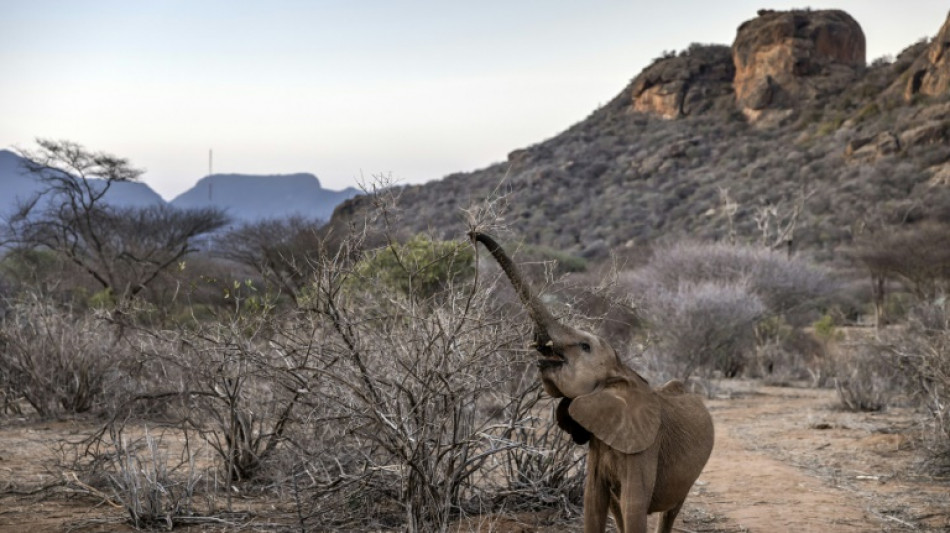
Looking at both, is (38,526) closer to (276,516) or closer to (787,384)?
(276,516)

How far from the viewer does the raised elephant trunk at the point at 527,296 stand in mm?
3637

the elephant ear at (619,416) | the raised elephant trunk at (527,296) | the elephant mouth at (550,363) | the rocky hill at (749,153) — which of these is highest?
the rocky hill at (749,153)

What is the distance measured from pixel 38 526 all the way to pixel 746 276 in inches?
757

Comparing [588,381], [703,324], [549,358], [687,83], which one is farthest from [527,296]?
[687,83]

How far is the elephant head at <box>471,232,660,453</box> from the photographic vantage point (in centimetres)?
371

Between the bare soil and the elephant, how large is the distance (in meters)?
0.85

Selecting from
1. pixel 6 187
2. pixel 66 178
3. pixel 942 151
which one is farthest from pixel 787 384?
pixel 6 187

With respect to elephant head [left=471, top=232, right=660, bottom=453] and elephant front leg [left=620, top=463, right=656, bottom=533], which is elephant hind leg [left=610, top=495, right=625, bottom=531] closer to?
elephant front leg [left=620, top=463, right=656, bottom=533]

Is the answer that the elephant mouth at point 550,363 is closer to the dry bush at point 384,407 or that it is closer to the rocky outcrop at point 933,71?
the dry bush at point 384,407

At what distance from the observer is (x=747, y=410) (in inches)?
509

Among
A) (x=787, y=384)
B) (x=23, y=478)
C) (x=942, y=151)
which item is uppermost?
(x=942, y=151)

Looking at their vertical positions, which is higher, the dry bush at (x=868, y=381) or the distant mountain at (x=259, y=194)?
the distant mountain at (x=259, y=194)

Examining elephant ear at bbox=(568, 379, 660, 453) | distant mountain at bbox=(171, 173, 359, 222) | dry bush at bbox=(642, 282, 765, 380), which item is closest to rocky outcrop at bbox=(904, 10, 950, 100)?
dry bush at bbox=(642, 282, 765, 380)

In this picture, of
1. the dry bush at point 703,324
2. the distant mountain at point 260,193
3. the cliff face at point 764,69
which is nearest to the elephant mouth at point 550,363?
the dry bush at point 703,324
